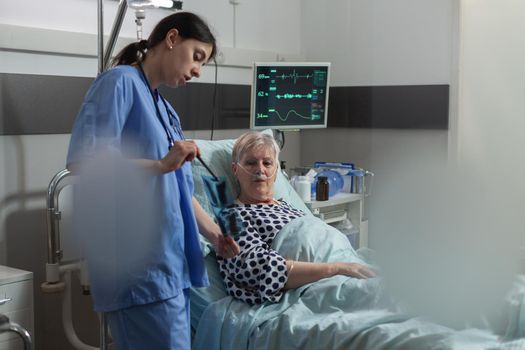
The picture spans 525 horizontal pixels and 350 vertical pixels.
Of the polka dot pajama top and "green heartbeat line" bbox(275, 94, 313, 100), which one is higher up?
"green heartbeat line" bbox(275, 94, 313, 100)

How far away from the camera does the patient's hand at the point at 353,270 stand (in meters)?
1.79

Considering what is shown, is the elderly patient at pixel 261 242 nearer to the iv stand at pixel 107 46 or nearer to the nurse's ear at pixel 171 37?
the iv stand at pixel 107 46

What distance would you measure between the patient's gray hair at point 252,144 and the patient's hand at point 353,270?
0.48 meters

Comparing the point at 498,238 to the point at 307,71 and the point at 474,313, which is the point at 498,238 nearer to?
the point at 474,313

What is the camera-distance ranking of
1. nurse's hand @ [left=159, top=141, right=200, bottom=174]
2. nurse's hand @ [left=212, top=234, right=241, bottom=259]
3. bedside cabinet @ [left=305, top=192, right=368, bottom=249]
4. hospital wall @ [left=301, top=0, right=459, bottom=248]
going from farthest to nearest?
hospital wall @ [left=301, top=0, right=459, bottom=248], bedside cabinet @ [left=305, top=192, right=368, bottom=249], nurse's hand @ [left=212, top=234, right=241, bottom=259], nurse's hand @ [left=159, top=141, right=200, bottom=174]

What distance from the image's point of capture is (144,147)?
1.44 meters

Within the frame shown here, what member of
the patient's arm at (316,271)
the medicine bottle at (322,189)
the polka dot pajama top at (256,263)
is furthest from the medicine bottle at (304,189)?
the patient's arm at (316,271)

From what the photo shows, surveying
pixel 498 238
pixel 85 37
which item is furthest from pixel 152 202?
pixel 85 37

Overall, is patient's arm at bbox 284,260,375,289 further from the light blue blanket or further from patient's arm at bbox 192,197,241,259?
patient's arm at bbox 192,197,241,259

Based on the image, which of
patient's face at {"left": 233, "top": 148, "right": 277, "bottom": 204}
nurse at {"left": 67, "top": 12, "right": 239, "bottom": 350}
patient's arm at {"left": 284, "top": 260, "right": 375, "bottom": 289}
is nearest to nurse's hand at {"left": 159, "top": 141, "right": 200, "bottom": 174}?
nurse at {"left": 67, "top": 12, "right": 239, "bottom": 350}

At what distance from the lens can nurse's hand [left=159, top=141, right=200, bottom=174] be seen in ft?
4.36

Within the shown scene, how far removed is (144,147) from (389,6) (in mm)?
1867

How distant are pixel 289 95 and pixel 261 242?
1.10m

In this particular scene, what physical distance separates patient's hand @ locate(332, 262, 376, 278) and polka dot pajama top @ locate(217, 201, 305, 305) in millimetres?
142
